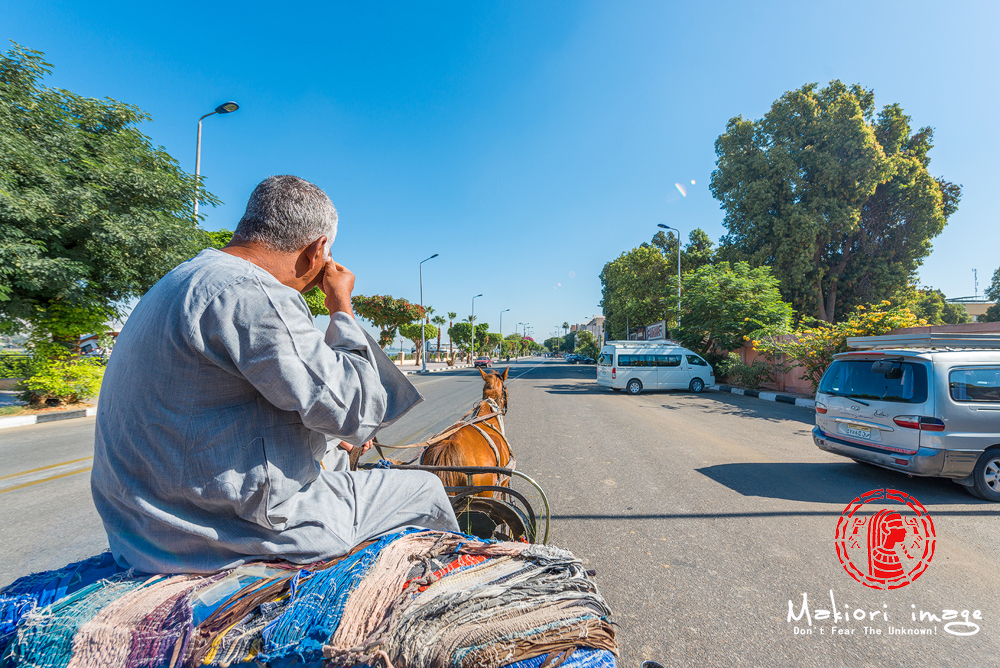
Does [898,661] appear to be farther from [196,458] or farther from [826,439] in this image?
[826,439]

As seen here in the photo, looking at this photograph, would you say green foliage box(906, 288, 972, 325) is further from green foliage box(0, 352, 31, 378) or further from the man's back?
green foliage box(0, 352, 31, 378)

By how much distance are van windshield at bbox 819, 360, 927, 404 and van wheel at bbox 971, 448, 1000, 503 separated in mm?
814

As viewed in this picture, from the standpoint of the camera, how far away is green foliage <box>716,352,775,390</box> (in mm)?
17125

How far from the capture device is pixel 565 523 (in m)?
4.04

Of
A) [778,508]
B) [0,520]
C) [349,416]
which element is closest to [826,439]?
[778,508]

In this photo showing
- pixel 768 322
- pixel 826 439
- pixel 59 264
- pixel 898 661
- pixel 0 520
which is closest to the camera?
pixel 898 661

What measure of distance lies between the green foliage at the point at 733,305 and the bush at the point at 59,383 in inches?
812

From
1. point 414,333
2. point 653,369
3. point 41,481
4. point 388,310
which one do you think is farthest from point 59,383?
point 414,333

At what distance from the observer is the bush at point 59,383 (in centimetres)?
1041

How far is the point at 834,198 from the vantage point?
74.9ft

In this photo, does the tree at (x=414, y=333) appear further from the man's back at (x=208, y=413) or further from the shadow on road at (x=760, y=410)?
the man's back at (x=208, y=413)

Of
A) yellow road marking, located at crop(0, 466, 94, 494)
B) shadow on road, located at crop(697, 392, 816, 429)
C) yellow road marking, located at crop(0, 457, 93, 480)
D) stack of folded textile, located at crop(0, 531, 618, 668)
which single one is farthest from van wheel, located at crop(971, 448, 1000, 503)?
yellow road marking, located at crop(0, 457, 93, 480)

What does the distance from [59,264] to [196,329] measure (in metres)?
11.8

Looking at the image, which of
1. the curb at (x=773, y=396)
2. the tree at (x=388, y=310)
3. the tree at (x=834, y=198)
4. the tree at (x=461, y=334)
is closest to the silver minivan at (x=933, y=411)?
the curb at (x=773, y=396)
